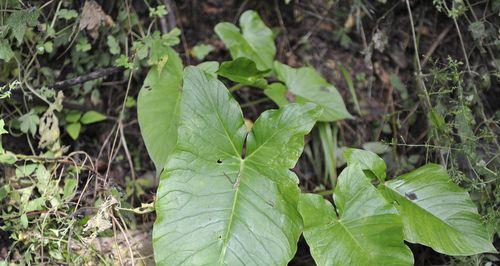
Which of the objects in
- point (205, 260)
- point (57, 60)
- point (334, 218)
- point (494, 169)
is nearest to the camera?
point (205, 260)

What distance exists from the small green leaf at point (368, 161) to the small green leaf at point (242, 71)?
1.42 feet

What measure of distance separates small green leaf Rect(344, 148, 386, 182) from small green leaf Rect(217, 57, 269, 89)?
433 millimetres

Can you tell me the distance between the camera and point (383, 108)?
2176 millimetres

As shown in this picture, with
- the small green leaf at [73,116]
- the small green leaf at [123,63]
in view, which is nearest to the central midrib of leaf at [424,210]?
the small green leaf at [123,63]

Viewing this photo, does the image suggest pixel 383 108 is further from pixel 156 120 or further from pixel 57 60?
pixel 57 60

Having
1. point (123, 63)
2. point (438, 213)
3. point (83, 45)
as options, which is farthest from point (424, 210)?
point (83, 45)

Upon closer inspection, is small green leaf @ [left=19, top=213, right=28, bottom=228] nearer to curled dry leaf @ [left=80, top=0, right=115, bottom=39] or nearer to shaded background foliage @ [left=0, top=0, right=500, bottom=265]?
shaded background foliage @ [left=0, top=0, right=500, bottom=265]

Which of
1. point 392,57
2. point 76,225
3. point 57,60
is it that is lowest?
point 76,225

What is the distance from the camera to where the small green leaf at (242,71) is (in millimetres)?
1676

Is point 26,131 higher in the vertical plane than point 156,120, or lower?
lower

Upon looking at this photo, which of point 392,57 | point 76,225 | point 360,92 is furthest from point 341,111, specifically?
point 76,225

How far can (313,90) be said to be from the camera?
78.1 inches

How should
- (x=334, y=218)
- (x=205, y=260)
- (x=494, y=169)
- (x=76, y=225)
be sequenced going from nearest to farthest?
(x=205, y=260), (x=334, y=218), (x=76, y=225), (x=494, y=169)

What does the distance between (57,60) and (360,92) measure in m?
1.27
